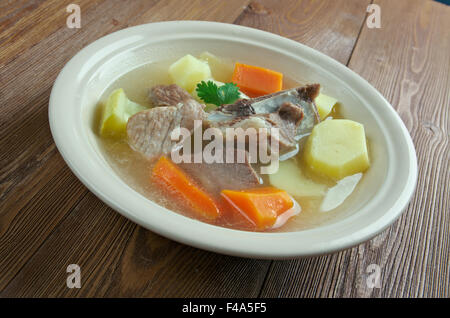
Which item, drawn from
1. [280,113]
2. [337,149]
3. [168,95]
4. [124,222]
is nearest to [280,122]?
[280,113]

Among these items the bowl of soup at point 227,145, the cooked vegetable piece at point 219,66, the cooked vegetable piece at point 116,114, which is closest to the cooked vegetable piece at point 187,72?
the bowl of soup at point 227,145

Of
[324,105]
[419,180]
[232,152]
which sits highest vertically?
[232,152]

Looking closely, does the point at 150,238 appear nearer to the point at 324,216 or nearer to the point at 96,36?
the point at 324,216

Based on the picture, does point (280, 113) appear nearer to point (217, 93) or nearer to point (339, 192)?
point (217, 93)

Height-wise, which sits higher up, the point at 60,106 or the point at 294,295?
the point at 60,106

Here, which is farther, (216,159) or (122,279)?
(216,159)

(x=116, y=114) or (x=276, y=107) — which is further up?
(x=116, y=114)
